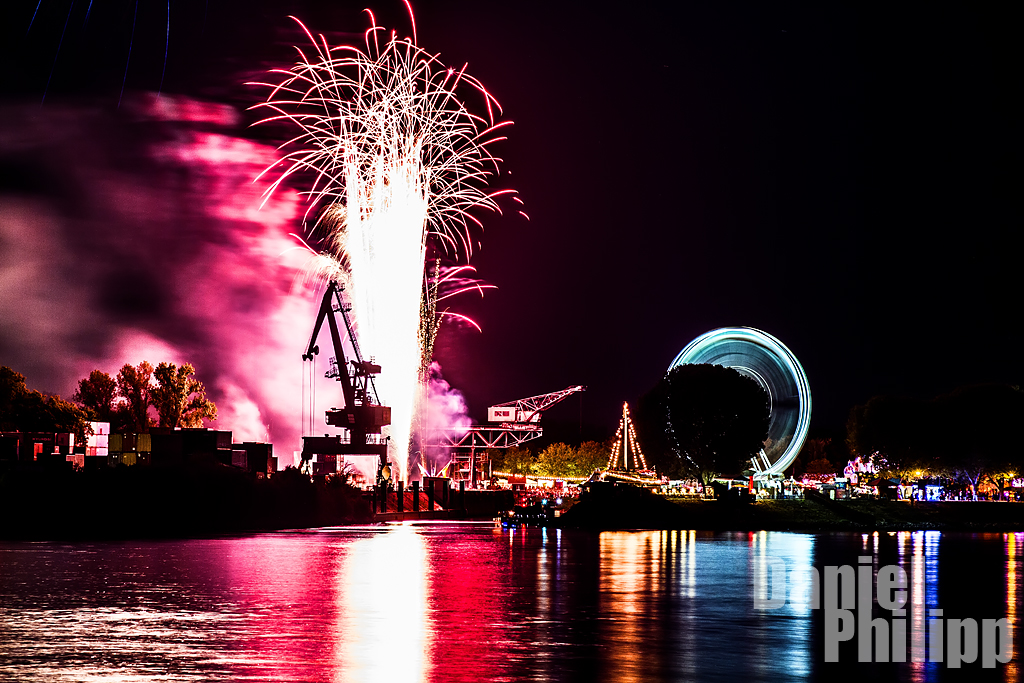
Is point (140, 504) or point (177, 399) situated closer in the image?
point (140, 504)

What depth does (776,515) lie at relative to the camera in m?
92.0

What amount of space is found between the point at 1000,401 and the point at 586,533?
61.4 metres

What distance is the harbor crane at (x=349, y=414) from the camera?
130625mm

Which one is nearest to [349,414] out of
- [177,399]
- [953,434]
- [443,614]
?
[177,399]

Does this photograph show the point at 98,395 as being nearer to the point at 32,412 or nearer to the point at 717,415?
the point at 32,412

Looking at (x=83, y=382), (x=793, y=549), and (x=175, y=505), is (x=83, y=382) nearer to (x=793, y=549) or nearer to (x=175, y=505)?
(x=175, y=505)

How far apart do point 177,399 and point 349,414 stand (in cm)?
3416

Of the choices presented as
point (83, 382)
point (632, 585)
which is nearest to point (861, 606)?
point (632, 585)

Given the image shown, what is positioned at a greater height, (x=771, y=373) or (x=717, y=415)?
(x=771, y=373)

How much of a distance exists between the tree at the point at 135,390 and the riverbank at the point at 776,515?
8107cm

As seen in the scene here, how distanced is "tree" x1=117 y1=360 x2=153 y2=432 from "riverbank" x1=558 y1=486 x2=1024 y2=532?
3192 inches

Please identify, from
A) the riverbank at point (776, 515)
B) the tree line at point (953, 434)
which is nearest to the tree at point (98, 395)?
the riverbank at point (776, 515)

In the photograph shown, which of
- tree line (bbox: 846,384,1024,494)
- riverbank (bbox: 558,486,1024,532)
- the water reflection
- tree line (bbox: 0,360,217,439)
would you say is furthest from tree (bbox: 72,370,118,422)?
the water reflection

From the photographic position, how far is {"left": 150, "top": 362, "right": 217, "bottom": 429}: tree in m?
154
